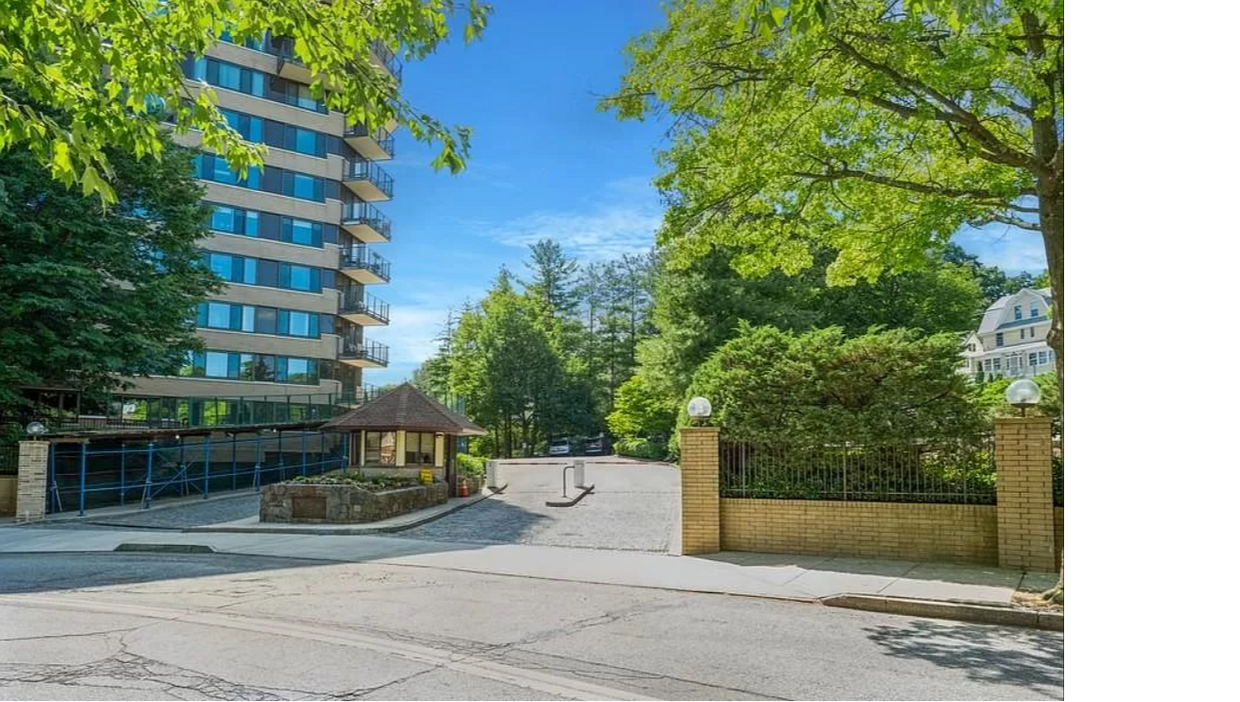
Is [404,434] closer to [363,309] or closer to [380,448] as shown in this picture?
[380,448]

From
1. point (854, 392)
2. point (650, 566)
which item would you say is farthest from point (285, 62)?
point (650, 566)

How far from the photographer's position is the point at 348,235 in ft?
145

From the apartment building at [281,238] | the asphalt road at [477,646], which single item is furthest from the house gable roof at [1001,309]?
the asphalt road at [477,646]

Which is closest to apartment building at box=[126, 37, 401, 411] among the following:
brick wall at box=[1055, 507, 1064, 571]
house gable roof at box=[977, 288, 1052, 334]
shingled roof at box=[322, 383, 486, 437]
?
shingled roof at box=[322, 383, 486, 437]

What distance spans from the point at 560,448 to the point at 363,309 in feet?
51.1

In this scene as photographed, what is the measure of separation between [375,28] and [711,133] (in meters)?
5.81

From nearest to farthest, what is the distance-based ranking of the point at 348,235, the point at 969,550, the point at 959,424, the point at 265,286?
the point at 969,550
the point at 959,424
the point at 265,286
the point at 348,235

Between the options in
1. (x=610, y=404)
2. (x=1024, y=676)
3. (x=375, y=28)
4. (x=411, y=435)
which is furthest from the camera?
(x=610, y=404)

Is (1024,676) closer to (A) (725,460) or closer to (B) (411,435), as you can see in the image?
(A) (725,460)

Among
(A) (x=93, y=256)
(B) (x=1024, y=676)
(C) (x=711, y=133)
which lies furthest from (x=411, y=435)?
(B) (x=1024, y=676)

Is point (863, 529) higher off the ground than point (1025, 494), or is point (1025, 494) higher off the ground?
point (1025, 494)

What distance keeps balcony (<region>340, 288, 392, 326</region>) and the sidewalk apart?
2876 cm

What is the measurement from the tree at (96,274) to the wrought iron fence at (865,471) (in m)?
18.9

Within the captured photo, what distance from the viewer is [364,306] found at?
45.0 meters
